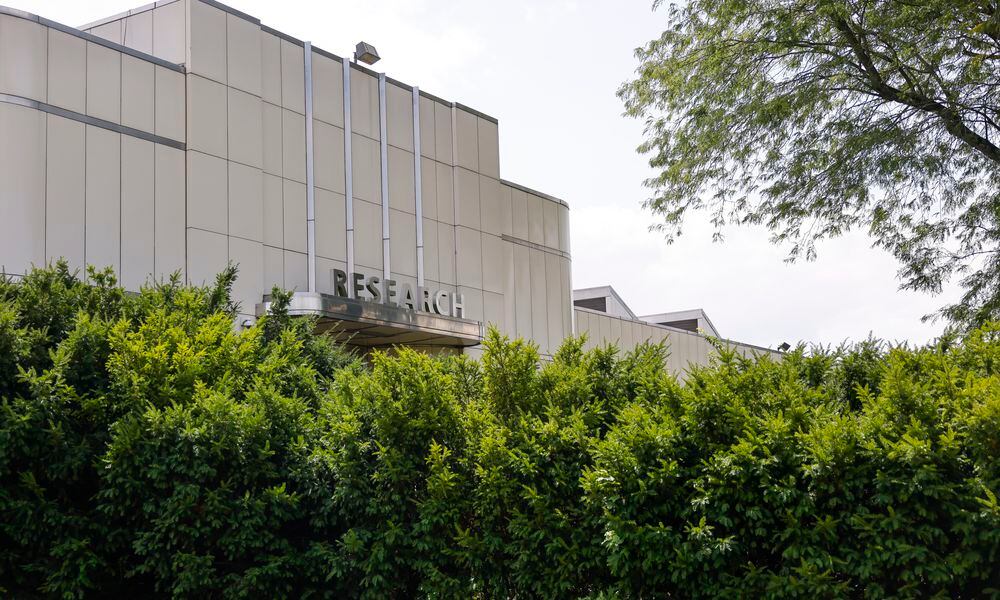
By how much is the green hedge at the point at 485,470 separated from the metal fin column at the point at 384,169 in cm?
1011

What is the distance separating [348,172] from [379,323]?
3.14 meters

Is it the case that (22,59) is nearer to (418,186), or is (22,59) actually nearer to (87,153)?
(87,153)

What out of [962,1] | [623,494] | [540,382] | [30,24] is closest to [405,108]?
[30,24]

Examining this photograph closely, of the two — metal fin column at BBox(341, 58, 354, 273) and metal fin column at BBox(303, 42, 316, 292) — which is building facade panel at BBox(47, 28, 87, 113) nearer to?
metal fin column at BBox(303, 42, 316, 292)

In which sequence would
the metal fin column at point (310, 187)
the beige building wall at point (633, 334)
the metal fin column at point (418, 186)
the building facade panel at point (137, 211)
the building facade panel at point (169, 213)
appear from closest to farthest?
the building facade panel at point (137, 211) < the building facade panel at point (169, 213) < the metal fin column at point (310, 187) < the metal fin column at point (418, 186) < the beige building wall at point (633, 334)

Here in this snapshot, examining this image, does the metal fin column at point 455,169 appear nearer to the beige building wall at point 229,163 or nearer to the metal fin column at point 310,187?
the beige building wall at point 229,163

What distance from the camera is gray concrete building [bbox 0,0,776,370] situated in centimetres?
1409

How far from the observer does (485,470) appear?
709 cm

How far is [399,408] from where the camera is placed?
7496mm

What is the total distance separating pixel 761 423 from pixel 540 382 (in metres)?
2.07

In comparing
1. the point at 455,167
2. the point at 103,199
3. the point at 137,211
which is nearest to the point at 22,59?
the point at 103,199

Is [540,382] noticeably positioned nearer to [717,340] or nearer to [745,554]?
[717,340]

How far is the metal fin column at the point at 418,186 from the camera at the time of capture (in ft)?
64.6

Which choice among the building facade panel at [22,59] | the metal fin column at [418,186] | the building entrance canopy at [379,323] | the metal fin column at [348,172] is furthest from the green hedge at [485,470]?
the metal fin column at [418,186]
